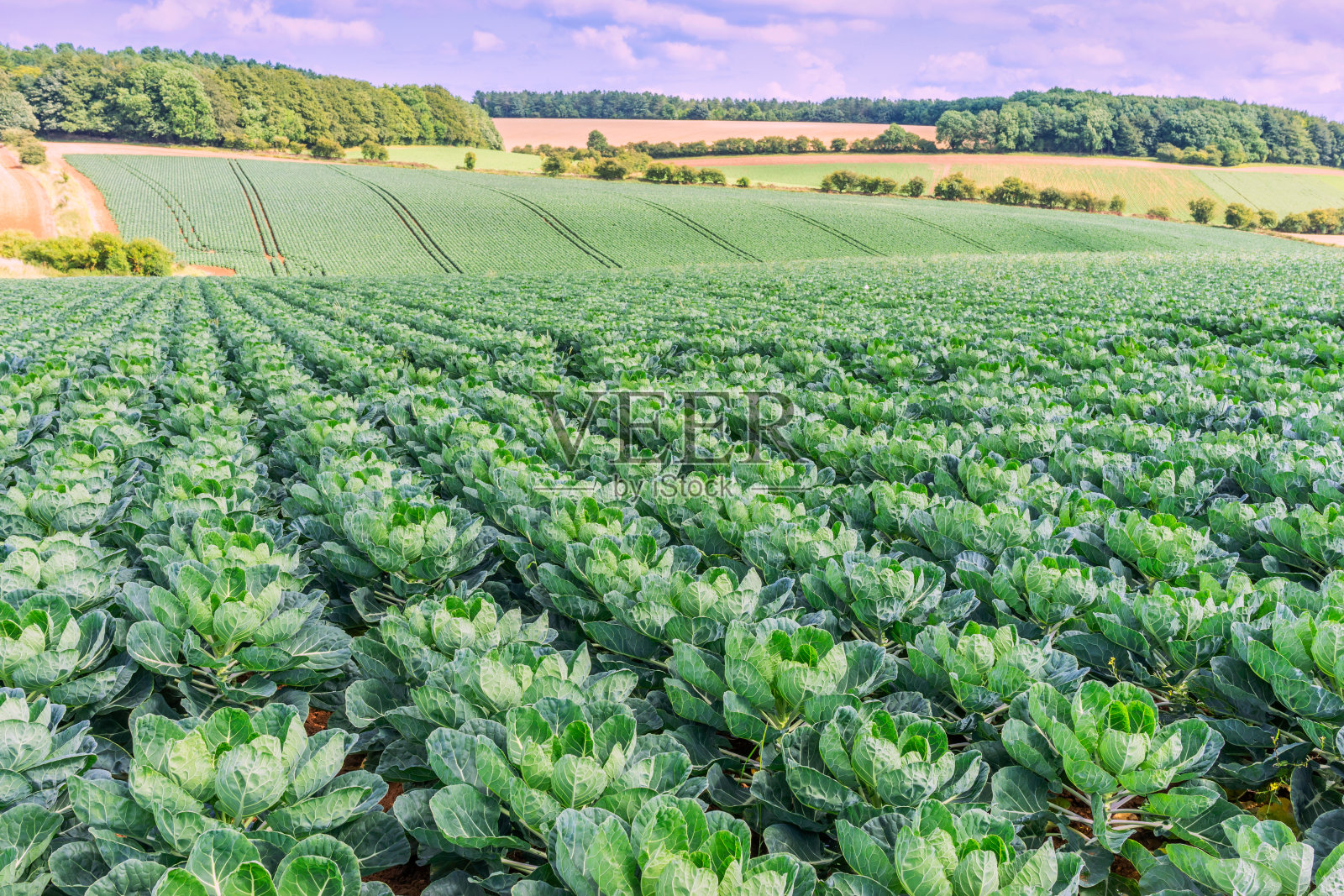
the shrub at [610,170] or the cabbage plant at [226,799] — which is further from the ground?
the shrub at [610,170]

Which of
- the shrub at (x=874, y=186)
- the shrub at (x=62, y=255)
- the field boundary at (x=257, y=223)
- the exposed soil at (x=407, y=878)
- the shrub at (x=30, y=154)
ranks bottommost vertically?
the exposed soil at (x=407, y=878)

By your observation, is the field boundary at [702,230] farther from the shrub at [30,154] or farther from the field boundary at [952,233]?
the shrub at [30,154]

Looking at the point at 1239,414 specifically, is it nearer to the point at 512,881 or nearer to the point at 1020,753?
the point at 1020,753

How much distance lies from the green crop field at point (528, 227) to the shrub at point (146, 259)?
1938 millimetres

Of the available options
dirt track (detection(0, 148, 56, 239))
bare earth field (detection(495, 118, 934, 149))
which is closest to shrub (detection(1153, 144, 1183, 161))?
bare earth field (detection(495, 118, 934, 149))

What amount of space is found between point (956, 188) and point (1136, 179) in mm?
18915

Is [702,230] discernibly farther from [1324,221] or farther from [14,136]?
[14,136]

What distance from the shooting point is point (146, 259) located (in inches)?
1559

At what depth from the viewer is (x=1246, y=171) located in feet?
246

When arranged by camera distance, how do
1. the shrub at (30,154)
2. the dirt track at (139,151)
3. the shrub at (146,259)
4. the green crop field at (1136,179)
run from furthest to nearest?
the green crop field at (1136,179) → the dirt track at (139,151) → the shrub at (30,154) → the shrub at (146,259)

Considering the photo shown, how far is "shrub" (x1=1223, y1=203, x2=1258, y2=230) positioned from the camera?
61.2 metres

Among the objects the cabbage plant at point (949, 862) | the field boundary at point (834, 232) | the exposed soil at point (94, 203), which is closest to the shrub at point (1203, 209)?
the field boundary at point (834, 232)

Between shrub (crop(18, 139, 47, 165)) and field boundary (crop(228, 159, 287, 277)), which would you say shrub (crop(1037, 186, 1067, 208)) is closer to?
field boundary (crop(228, 159, 287, 277))

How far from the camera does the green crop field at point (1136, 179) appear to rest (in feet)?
221
